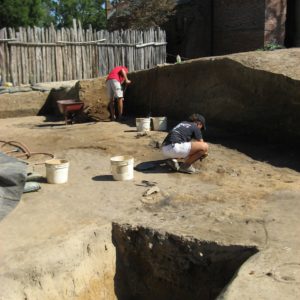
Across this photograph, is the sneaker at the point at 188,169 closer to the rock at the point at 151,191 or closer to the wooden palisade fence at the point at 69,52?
the rock at the point at 151,191

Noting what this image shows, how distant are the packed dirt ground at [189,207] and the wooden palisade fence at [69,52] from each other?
5.15 meters

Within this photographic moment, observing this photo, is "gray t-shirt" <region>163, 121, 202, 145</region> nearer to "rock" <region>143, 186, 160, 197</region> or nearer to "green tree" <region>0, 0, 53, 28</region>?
"rock" <region>143, 186, 160, 197</region>

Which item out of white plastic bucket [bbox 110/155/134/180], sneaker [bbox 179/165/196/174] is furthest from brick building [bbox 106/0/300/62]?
white plastic bucket [bbox 110/155/134/180]

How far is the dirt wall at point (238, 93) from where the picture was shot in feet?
24.2

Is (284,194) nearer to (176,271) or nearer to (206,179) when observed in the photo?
(206,179)

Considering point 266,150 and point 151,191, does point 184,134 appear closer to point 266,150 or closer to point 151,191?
point 151,191

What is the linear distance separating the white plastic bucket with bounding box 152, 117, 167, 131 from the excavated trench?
4.70 m

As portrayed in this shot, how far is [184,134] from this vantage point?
646 cm

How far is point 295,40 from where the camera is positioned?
55.4 ft

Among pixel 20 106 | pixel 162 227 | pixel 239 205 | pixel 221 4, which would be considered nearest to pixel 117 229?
pixel 162 227

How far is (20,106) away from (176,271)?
9.14 m

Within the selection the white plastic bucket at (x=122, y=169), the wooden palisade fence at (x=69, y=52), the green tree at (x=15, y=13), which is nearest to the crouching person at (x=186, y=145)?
the white plastic bucket at (x=122, y=169)

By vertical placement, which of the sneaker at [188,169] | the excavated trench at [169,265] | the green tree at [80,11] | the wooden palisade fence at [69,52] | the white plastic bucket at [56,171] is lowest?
the excavated trench at [169,265]

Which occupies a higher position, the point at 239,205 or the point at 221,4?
the point at 221,4
